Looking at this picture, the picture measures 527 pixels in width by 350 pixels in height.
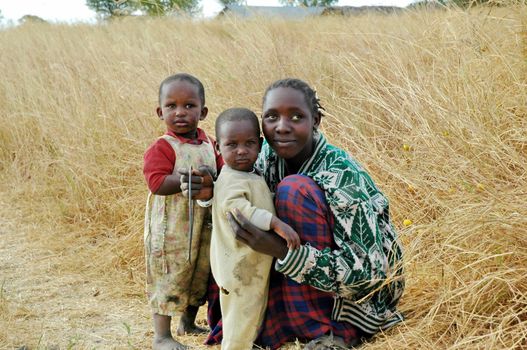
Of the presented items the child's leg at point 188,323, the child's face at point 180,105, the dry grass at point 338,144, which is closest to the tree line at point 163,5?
the dry grass at point 338,144

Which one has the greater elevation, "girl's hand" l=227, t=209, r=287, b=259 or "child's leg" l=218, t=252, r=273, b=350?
"girl's hand" l=227, t=209, r=287, b=259

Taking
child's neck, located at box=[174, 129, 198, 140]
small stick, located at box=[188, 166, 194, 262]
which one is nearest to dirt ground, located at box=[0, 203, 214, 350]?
small stick, located at box=[188, 166, 194, 262]

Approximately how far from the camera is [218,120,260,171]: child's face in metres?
2.13

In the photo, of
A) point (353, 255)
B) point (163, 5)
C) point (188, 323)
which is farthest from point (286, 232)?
point (163, 5)

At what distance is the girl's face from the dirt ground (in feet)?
2.95

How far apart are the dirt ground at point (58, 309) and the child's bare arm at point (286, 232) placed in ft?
2.36

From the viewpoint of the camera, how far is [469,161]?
98.3 inches

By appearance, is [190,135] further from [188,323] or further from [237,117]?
[188,323]

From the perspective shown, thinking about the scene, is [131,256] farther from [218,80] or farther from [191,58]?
[191,58]

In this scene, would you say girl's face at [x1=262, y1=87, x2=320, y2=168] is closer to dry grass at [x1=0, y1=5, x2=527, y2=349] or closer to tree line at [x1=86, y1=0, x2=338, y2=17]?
dry grass at [x1=0, y1=5, x2=527, y2=349]

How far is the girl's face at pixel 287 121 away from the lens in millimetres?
2164

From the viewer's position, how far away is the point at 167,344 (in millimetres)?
2365

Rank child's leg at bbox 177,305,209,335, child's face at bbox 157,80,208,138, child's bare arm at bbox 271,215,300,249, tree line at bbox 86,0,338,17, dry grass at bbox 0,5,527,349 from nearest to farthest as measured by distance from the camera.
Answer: child's bare arm at bbox 271,215,300,249, dry grass at bbox 0,5,527,349, child's face at bbox 157,80,208,138, child's leg at bbox 177,305,209,335, tree line at bbox 86,0,338,17

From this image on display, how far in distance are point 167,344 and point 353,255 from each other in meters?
0.83
